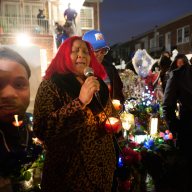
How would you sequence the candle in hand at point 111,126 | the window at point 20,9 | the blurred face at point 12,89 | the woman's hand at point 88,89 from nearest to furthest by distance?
the woman's hand at point 88,89
the blurred face at point 12,89
the candle in hand at point 111,126
the window at point 20,9

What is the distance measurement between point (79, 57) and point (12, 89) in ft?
1.95

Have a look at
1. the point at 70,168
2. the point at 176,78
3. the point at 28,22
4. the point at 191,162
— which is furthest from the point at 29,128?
the point at 28,22

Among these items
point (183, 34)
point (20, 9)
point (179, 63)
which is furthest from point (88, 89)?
point (183, 34)

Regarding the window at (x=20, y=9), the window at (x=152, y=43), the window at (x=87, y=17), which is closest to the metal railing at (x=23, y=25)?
the window at (x=20, y=9)

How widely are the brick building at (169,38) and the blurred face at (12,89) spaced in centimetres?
2086

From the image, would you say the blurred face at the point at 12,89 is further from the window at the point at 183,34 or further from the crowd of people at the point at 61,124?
the window at the point at 183,34

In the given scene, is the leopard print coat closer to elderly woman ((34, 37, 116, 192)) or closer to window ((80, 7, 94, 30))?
elderly woman ((34, 37, 116, 192))

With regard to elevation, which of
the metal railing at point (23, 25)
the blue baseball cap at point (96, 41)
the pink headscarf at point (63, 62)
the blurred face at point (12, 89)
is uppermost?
the metal railing at point (23, 25)

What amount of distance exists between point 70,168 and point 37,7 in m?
16.5

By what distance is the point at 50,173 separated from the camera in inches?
85.4

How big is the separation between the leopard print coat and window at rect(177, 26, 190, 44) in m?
27.9

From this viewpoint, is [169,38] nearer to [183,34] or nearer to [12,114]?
[183,34]

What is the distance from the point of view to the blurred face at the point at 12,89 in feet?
6.88

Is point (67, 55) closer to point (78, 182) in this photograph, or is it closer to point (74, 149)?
point (74, 149)
